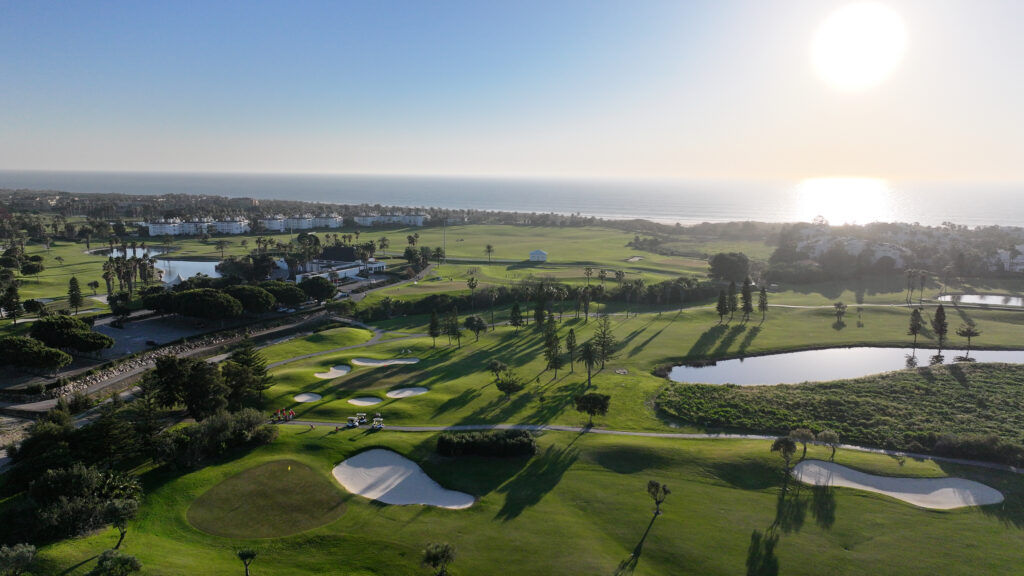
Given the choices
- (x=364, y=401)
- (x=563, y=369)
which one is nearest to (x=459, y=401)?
(x=364, y=401)

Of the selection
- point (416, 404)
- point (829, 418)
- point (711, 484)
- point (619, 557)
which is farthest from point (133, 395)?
point (829, 418)

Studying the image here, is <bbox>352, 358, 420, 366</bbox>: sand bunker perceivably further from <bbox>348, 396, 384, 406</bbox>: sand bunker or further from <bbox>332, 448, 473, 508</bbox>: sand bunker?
<bbox>332, 448, 473, 508</bbox>: sand bunker

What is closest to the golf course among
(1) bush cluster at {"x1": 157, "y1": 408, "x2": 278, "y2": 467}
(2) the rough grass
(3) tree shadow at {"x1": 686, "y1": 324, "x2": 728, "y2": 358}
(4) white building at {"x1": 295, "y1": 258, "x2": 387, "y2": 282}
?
(2) the rough grass

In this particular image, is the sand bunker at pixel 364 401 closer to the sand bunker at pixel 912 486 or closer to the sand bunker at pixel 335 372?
the sand bunker at pixel 335 372

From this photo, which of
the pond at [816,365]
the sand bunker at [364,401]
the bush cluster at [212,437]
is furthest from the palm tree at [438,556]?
the pond at [816,365]

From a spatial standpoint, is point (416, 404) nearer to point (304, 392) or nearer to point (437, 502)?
point (304, 392)

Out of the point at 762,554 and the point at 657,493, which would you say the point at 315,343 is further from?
the point at 762,554
